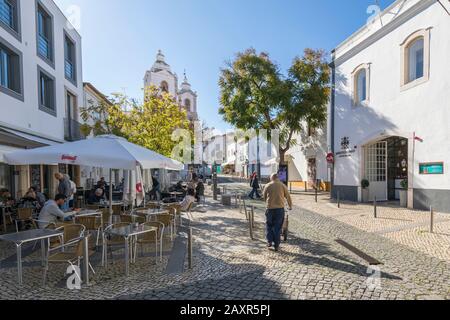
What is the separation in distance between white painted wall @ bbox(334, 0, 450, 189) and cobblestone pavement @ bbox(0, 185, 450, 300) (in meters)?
6.32

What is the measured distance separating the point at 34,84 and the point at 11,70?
112 centimetres

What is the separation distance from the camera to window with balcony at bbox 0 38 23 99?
10486 millimetres

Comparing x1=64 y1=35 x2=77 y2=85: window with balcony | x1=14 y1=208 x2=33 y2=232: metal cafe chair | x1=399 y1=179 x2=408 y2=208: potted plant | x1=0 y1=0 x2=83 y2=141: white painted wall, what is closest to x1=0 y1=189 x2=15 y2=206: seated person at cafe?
x1=14 y1=208 x2=33 y2=232: metal cafe chair

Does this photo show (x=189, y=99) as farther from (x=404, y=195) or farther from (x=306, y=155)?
(x=404, y=195)

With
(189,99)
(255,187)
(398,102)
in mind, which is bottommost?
(255,187)

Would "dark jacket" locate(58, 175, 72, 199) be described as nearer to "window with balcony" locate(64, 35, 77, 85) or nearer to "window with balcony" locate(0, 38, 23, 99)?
"window with balcony" locate(0, 38, 23, 99)

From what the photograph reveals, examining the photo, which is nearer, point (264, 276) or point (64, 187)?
point (264, 276)

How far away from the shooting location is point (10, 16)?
10812 millimetres

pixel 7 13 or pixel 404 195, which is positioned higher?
pixel 7 13

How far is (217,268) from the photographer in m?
5.33

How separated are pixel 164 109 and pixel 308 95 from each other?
930 centimetres

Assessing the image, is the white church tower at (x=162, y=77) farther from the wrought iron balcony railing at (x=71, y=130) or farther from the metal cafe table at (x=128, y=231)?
the metal cafe table at (x=128, y=231)

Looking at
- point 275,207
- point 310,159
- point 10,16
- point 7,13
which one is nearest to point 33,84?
point 10,16
